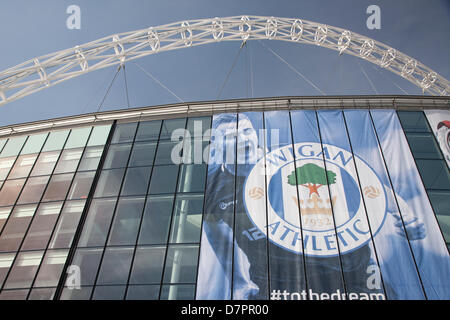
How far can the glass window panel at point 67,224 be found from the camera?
20.0m

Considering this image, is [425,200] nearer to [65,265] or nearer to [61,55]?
[65,265]

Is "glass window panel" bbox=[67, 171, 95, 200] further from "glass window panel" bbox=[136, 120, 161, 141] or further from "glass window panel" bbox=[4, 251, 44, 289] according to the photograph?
"glass window panel" bbox=[136, 120, 161, 141]

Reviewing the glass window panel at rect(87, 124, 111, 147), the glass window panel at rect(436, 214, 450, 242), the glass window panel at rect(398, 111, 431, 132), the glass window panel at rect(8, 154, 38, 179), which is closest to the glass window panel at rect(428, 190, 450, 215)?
the glass window panel at rect(436, 214, 450, 242)

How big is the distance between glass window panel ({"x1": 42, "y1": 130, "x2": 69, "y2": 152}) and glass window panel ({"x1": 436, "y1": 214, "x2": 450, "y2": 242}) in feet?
87.0

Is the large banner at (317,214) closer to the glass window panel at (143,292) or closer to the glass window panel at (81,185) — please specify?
the glass window panel at (143,292)

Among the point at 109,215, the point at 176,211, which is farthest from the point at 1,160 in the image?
the point at 176,211

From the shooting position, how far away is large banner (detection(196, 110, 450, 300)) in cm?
1642

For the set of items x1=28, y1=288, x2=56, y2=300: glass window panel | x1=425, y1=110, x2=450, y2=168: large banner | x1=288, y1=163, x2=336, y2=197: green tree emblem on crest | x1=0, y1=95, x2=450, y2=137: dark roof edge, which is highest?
x1=0, y1=95, x2=450, y2=137: dark roof edge

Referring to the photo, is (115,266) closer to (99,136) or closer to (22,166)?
(99,136)

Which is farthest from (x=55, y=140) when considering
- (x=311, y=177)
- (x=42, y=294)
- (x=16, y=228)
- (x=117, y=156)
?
(x=311, y=177)

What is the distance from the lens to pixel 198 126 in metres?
24.5

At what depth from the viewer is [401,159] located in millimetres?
20906

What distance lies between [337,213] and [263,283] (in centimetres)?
605

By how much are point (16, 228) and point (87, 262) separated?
6501 millimetres
